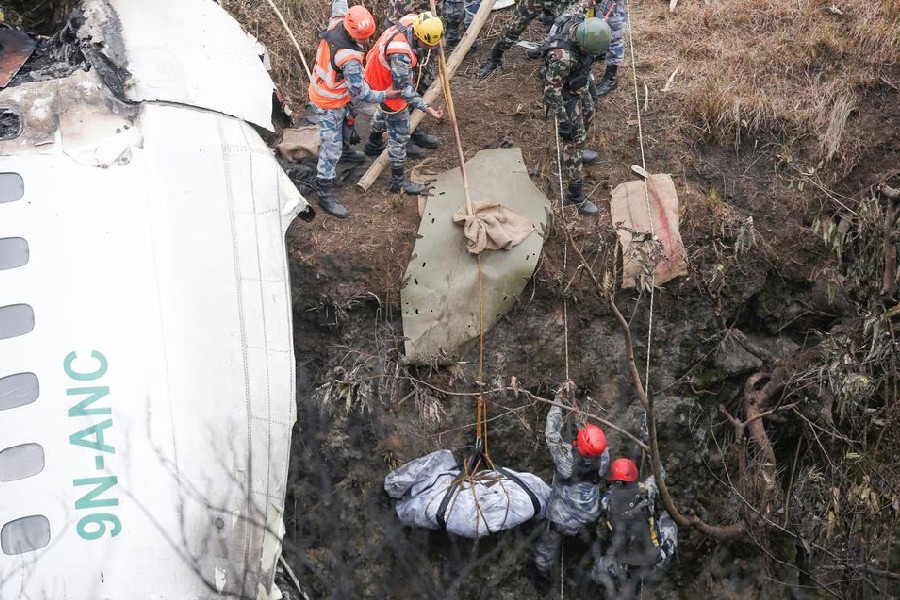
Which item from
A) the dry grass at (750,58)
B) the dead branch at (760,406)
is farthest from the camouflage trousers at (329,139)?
the dead branch at (760,406)

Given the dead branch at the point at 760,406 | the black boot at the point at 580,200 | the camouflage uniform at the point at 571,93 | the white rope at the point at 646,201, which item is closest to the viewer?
the dead branch at the point at 760,406

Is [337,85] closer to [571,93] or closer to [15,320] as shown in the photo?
[571,93]

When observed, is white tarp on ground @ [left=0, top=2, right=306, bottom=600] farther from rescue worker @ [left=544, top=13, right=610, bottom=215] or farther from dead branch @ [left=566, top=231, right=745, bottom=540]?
rescue worker @ [left=544, top=13, right=610, bottom=215]

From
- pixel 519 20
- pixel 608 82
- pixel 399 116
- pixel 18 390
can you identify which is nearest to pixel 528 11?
pixel 519 20

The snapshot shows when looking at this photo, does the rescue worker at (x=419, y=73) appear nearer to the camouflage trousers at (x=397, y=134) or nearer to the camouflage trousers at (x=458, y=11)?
the camouflage trousers at (x=458, y=11)

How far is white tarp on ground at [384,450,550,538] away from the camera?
7.29 meters

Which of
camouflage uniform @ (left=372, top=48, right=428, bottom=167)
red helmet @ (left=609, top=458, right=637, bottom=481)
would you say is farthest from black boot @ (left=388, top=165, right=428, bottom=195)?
red helmet @ (left=609, top=458, right=637, bottom=481)

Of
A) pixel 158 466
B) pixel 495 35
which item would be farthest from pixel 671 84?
pixel 158 466

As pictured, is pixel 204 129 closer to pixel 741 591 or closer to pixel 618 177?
pixel 618 177

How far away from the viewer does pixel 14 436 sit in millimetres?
5770

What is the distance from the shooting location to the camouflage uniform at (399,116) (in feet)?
24.8

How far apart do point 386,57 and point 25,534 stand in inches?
177

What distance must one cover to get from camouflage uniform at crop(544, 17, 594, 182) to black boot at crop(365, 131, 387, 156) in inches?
64.9

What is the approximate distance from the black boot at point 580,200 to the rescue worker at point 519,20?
1592 mm
